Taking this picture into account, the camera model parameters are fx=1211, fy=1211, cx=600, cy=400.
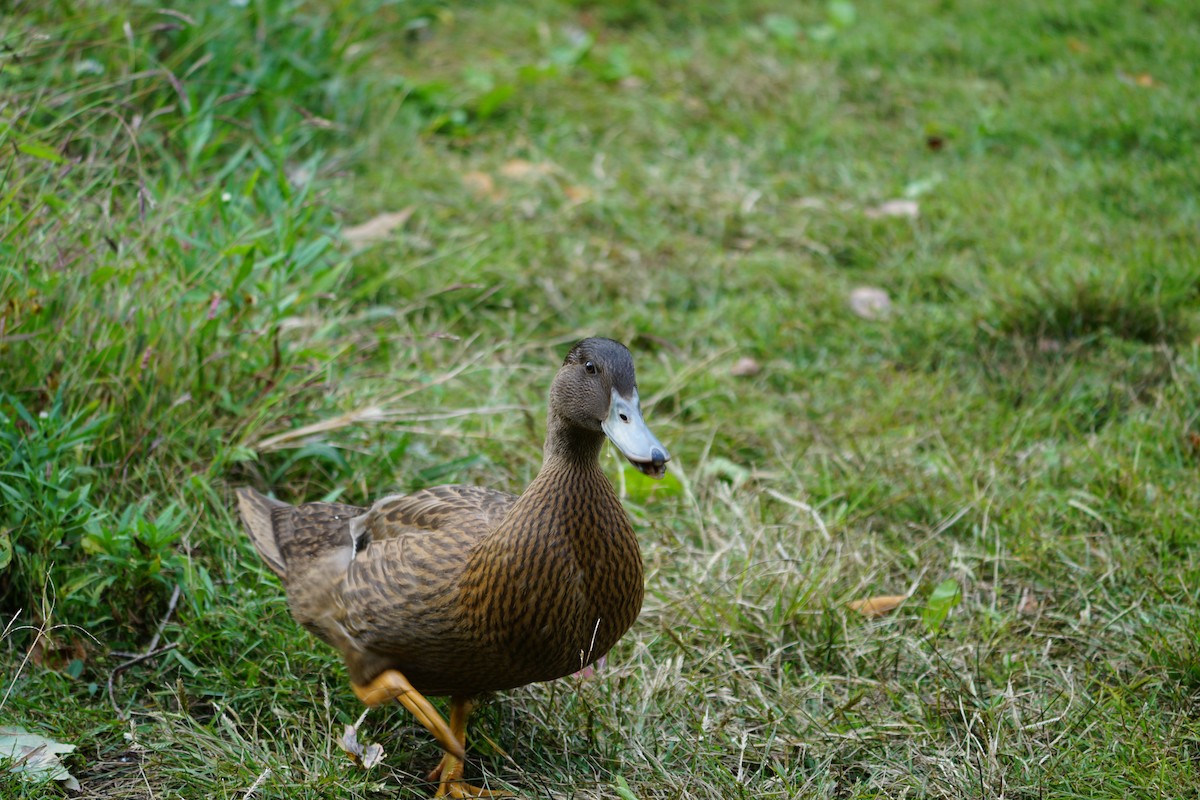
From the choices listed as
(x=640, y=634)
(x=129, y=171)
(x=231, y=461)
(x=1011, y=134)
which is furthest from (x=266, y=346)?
(x=1011, y=134)

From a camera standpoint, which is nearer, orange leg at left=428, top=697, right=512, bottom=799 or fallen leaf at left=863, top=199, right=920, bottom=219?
orange leg at left=428, top=697, right=512, bottom=799

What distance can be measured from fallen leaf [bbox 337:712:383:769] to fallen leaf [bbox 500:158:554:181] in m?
3.13

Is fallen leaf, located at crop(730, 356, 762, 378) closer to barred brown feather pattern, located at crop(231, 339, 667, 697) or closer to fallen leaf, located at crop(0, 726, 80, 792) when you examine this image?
barred brown feather pattern, located at crop(231, 339, 667, 697)

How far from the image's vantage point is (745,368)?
14.0ft

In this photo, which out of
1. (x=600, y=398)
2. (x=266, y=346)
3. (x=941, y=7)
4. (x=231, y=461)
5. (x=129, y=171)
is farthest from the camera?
(x=941, y=7)

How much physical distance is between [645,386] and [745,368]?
38 centimetres

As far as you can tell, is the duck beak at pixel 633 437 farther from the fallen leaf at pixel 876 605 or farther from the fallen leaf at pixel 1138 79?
the fallen leaf at pixel 1138 79

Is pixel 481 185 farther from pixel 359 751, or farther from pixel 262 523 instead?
pixel 359 751

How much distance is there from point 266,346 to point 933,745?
2.11 metres

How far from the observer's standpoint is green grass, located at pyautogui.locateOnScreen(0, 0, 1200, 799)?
8.99ft

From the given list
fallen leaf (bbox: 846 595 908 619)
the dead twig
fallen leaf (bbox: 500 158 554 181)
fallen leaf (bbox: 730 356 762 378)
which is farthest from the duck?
fallen leaf (bbox: 500 158 554 181)

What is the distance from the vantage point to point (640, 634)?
3074 millimetres

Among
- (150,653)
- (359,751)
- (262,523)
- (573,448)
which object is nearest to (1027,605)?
(573,448)

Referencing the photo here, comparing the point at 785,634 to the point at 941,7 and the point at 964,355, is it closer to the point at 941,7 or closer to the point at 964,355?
the point at 964,355
